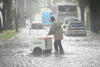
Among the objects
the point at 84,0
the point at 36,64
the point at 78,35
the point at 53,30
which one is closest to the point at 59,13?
the point at 84,0

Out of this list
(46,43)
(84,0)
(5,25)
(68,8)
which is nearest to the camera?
(46,43)

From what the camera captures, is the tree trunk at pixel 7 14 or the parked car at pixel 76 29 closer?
the parked car at pixel 76 29

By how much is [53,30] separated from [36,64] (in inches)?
156

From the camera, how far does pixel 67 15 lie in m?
48.5

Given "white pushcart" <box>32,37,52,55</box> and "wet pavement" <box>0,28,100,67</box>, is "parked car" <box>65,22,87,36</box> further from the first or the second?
"white pushcart" <box>32,37,52,55</box>

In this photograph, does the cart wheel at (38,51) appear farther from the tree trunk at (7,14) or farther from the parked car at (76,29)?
the tree trunk at (7,14)

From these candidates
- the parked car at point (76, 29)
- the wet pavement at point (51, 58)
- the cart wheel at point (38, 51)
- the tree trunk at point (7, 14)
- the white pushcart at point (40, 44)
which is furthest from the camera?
the tree trunk at point (7, 14)

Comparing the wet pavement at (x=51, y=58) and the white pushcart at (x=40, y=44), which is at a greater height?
the white pushcart at (x=40, y=44)

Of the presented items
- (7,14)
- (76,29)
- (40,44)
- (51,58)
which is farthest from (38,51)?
(7,14)

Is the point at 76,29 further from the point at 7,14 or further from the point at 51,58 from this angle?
the point at 51,58

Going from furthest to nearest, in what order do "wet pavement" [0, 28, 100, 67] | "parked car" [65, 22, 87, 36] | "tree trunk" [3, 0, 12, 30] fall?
"tree trunk" [3, 0, 12, 30]
"parked car" [65, 22, 87, 36]
"wet pavement" [0, 28, 100, 67]

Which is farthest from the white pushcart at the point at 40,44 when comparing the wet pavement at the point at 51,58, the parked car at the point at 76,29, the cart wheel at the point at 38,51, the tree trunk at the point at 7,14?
the tree trunk at the point at 7,14

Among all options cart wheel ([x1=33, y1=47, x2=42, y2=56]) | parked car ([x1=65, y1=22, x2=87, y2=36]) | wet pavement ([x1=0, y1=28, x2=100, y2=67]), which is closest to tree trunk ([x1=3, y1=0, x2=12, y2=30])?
parked car ([x1=65, y1=22, x2=87, y2=36])

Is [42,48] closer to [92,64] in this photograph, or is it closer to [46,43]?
[46,43]
